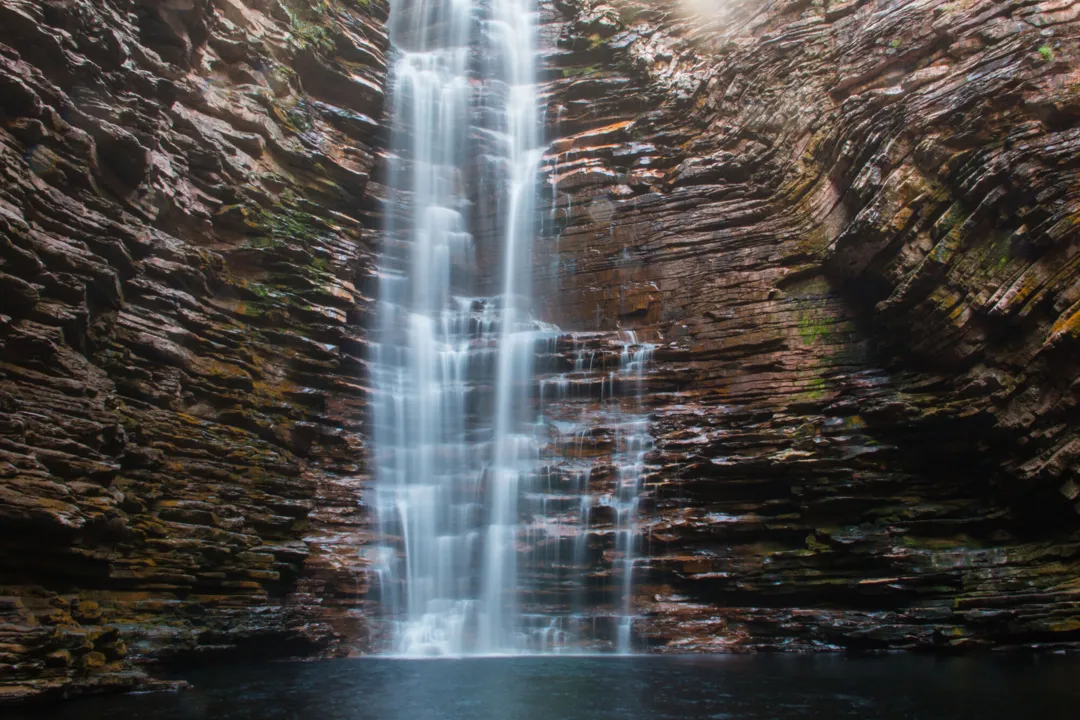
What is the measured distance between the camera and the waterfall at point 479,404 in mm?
16922

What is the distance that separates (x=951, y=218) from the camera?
611 inches

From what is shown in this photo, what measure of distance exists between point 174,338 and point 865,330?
1575 centimetres

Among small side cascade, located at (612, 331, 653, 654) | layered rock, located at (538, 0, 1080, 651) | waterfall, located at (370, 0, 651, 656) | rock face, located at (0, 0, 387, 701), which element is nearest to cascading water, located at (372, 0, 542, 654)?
waterfall, located at (370, 0, 651, 656)

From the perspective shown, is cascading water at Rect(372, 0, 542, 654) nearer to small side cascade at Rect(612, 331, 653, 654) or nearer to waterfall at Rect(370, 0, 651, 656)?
waterfall at Rect(370, 0, 651, 656)

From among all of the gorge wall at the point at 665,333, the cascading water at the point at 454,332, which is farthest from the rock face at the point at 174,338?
the cascading water at the point at 454,332

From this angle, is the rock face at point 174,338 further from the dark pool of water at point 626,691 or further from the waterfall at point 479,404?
the dark pool of water at point 626,691

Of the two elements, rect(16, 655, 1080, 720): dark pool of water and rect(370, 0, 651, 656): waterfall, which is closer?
rect(16, 655, 1080, 720): dark pool of water

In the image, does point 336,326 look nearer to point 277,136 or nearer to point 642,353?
point 277,136

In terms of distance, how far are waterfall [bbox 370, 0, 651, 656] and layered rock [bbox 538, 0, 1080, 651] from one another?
1.19 metres

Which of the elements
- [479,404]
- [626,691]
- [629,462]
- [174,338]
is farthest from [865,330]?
[174,338]

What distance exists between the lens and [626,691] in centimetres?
1183

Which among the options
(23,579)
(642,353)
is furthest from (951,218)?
(23,579)

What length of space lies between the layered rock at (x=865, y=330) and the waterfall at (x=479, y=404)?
1189 mm

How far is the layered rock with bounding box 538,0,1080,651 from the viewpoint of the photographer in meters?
14.4
